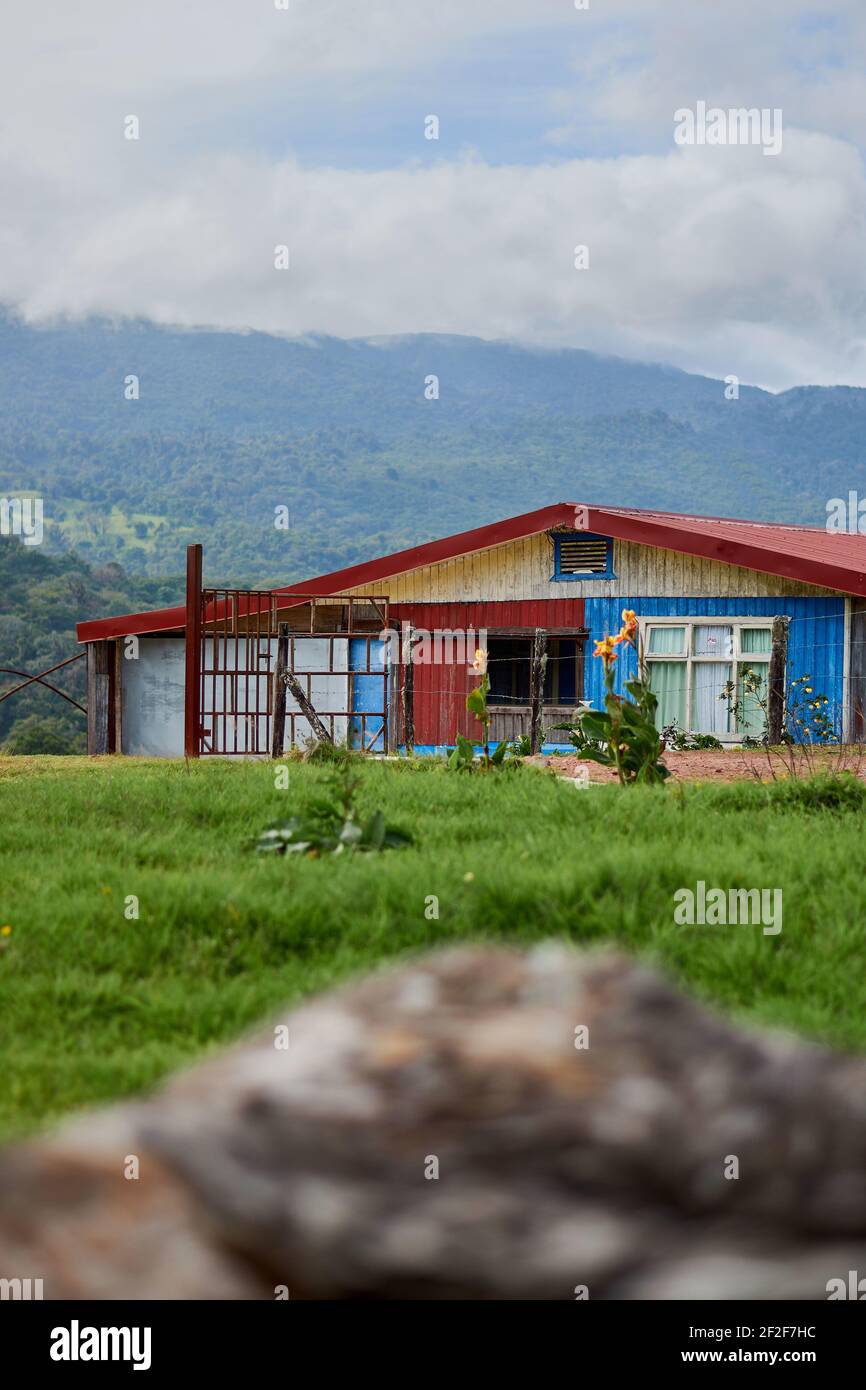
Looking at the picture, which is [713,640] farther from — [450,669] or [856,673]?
[450,669]

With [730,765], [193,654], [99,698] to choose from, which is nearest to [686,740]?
[730,765]

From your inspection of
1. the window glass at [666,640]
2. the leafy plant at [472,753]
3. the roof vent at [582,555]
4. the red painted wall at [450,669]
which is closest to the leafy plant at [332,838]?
the leafy plant at [472,753]

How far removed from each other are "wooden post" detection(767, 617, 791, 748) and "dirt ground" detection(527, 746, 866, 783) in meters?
0.26

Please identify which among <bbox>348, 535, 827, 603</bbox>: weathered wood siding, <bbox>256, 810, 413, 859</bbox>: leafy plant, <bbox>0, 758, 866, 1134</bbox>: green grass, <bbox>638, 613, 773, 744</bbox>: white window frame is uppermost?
<bbox>348, 535, 827, 603</bbox>: weathered wood siding

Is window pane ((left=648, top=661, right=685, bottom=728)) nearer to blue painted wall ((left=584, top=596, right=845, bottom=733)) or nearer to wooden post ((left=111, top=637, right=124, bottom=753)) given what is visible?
blue painted wall ((left=584, top=596, right=845, bottom=733))

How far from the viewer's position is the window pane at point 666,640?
2062cm

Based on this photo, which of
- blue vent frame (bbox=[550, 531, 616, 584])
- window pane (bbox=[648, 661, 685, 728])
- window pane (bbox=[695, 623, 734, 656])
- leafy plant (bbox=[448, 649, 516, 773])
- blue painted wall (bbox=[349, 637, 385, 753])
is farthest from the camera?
blue painted wall (bbox=[349, 637, 385, 753])

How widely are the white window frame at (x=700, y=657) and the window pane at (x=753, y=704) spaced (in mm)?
83

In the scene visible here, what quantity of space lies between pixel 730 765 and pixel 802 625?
6.61 m

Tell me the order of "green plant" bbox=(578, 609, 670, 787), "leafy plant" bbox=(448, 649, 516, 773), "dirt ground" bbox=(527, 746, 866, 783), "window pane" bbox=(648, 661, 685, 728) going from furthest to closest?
"window pane" bbox=(648, 661, 685, 728), "dirt ground" bbox=(527, 746, 866, 783), "leafy plant" bbox=(448, 649, 516, 773), "green plant" bbox=(578, 609, 670, 787)

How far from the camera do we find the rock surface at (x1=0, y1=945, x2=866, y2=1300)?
147 inches

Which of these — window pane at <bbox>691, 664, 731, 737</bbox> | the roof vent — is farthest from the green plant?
the roof vent

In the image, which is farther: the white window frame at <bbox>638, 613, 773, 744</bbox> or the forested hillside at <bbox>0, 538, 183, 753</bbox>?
the forested hillside at <bbox>0, 538, 183, 753</bbox>

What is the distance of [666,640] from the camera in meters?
20.8
